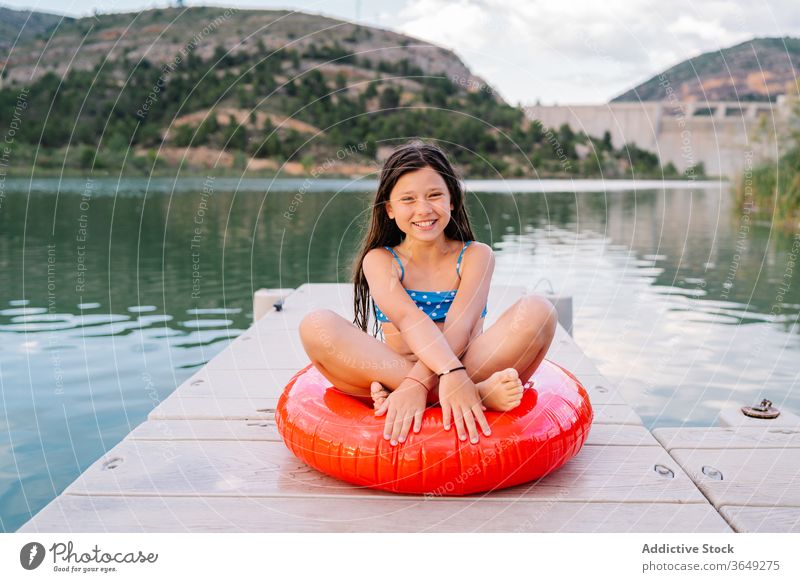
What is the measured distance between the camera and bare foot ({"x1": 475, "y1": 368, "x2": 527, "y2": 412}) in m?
2.33

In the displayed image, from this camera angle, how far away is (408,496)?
7.78ft

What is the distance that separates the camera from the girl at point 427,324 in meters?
2.40

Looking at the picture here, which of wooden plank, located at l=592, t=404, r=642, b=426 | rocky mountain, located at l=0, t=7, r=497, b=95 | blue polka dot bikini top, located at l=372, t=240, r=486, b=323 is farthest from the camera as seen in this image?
rocky mountain, located at l=0, t=7, r=497, b=95

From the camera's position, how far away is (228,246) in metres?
12.3

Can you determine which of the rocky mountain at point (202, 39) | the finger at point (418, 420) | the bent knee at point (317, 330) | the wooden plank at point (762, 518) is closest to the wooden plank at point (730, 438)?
the wooden plank at point (762, 518)

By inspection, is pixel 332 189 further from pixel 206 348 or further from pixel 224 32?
pixel 206 348

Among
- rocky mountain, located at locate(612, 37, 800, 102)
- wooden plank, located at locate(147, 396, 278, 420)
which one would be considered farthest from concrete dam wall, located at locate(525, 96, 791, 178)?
wooden plank, located at locate(147, 396, 278, 420)

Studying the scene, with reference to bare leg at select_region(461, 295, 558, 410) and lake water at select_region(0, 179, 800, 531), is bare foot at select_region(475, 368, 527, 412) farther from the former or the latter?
lake water at select_region(0, 179, 800, 531)

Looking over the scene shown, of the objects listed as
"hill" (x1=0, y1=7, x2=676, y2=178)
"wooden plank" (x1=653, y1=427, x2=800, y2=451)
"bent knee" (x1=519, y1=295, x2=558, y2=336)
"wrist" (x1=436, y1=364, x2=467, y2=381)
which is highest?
"hill" (x1=0, y1=7, x2=676, y2=178)

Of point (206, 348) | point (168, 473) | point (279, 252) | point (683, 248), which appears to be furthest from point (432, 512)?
point (683, 248)

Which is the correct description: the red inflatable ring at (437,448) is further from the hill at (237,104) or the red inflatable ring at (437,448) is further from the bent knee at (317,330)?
the hill at (237,104)

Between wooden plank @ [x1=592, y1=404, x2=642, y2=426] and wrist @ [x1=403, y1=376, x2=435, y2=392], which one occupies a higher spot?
wrist @ [x1=403, y1=376, x2=435, y2=392]

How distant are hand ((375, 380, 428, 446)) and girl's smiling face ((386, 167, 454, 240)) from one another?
641 millimetres

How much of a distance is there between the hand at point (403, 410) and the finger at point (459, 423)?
0.11 metres
